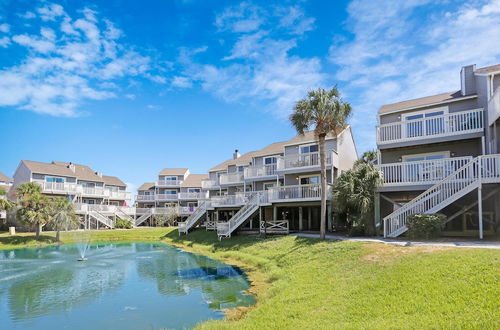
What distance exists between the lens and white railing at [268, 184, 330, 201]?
25.2m

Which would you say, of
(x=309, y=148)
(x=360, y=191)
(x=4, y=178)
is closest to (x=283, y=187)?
(x=309, y=148)

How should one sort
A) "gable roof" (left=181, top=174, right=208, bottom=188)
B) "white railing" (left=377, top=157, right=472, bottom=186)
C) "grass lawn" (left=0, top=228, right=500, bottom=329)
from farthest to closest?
"gable roof" (left=181, top=174, right=208, bottom=188), "white railing" (left=377, top=157, right=472, bottom=186), "grass lawn" (left=0, top=228, right=500, bottom=329)

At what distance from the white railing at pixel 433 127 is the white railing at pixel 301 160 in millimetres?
4505

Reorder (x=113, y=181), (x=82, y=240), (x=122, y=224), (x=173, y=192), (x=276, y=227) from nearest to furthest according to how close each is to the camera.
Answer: (x=276, y=227) < (x=82, y=240) < (x=122, y=224) < (x=113, y=181) < (x=173, y=192)

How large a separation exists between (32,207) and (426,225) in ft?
114

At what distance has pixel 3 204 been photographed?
33.5 meters

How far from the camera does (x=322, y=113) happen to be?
21.2 meters

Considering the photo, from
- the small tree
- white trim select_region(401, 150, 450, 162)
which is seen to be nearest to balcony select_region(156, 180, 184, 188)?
the small tree

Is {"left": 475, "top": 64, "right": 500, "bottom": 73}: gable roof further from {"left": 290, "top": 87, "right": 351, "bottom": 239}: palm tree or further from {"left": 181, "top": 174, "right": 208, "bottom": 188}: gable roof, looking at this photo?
{"left": 181, "top": 174, "right": 208, "bottom": 188}: gable roof

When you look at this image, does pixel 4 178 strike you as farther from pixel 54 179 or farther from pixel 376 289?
pixel 376 289

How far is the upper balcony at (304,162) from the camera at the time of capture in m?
26.5

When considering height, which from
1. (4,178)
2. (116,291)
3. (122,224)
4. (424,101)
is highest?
(424,101)

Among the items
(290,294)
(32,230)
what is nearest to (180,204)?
(32,230)

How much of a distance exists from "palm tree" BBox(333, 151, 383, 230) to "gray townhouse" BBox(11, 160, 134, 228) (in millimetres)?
36770
